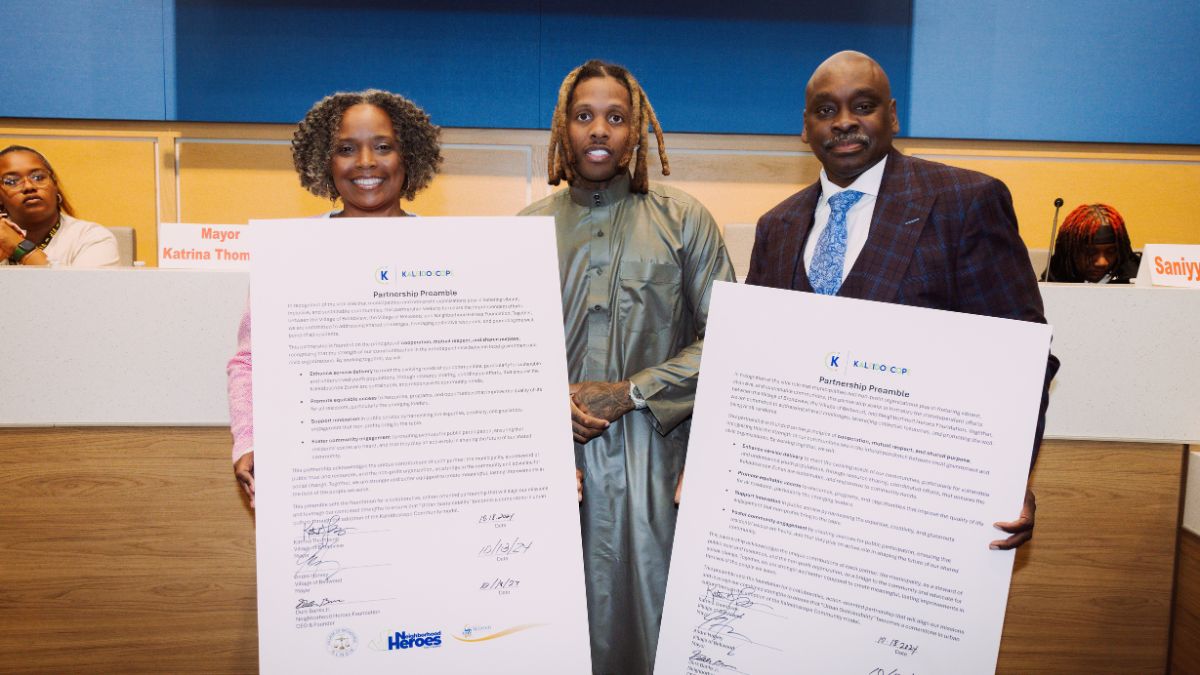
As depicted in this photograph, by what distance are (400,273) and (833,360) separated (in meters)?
0.78

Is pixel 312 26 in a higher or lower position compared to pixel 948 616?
higher

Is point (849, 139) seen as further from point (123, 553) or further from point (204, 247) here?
point (123, 553)

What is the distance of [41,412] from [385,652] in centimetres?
141

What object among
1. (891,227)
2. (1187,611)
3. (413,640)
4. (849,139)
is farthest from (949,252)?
(1187,611)

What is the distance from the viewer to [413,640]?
140cm

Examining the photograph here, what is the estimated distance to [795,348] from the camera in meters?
1.39

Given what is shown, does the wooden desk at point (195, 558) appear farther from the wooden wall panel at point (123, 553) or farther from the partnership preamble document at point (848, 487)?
the partnership preamble document at point (848, 487)

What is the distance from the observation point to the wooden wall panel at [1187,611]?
2.18m

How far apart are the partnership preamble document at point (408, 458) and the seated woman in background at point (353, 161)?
22 centimetres

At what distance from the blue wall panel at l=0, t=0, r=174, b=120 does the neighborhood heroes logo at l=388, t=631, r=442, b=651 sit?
426 cm

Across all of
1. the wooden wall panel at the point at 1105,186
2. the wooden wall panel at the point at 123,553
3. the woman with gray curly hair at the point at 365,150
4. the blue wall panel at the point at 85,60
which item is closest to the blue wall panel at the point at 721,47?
the wooden wall panel at the point at 1105,186

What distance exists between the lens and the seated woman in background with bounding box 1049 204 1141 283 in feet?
9.96

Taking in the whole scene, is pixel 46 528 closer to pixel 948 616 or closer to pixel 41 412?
pixel 41 412

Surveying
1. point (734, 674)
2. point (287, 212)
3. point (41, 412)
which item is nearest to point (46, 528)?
point (41, 412)
